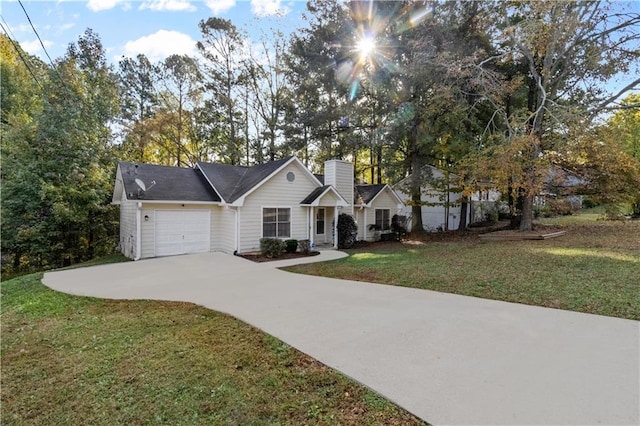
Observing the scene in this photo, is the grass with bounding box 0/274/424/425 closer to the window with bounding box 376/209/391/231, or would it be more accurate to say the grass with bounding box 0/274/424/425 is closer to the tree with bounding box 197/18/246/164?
the window with bounding box 376/209/391/231

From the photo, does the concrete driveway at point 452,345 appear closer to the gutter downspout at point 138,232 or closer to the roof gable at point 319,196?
the gutter downspout at point 138,232

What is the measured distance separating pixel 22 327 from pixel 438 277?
8456 mm

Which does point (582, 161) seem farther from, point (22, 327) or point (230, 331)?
point (22, 327)

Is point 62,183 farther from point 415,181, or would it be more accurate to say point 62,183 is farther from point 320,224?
point 415,181

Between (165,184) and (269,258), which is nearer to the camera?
(269,258)

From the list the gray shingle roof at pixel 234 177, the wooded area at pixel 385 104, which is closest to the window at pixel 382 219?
the wooded area at pixel 385 104

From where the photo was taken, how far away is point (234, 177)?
15.5m

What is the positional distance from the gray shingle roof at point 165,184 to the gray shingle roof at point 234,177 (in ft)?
1.27

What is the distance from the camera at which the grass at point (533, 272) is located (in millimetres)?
5898

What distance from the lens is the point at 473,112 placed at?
17812mm

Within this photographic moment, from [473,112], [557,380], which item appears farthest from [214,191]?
[473,112]

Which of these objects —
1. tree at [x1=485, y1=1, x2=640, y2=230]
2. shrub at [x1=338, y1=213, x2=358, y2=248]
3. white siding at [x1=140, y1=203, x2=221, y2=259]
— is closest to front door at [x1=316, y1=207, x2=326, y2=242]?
shrub at [x1=338, y1=213, x2=358, y2=248]

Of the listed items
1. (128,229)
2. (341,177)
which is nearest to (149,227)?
(128,229)

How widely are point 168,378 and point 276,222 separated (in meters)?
10.5
